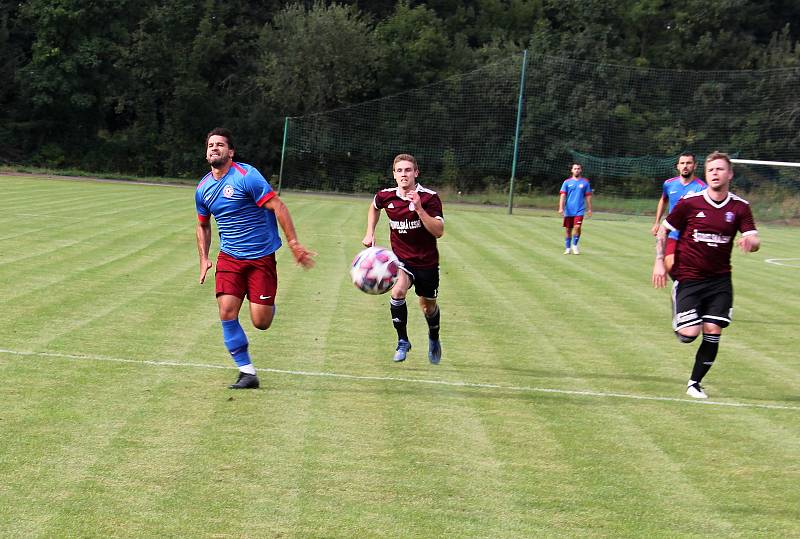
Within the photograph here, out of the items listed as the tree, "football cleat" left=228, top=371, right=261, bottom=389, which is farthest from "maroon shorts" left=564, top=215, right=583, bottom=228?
the tree

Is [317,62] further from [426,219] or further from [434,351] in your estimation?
[426,219]

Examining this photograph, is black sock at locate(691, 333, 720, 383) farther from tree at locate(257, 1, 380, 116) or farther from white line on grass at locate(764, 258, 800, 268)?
tree at locate(257, 1, 380, 116)

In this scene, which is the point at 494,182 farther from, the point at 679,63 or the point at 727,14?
the point at 727,14

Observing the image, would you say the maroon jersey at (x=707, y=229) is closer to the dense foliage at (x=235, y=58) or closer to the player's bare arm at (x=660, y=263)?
the player's bare arm at (x=660, y=263)

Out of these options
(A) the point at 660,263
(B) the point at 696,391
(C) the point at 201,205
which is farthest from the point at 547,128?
(C) the point at 201,205

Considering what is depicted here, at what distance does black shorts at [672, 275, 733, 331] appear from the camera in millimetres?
8938

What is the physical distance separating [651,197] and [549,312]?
3478 centimetres

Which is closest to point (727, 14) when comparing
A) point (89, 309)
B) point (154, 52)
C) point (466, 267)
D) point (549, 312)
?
point (154, 52)

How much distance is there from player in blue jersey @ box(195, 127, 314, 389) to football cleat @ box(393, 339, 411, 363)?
6.07ft

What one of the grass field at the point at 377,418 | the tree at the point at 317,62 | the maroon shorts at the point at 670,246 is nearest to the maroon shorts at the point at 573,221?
the grass field at the point at 377,418

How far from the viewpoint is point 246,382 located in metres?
8.30

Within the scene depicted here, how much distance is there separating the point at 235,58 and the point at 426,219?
54.9 metres

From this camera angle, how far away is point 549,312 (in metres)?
13.6

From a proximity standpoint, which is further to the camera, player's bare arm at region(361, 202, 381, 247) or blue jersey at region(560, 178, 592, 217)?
blue jersey at region(560, 178, 592, 217)
